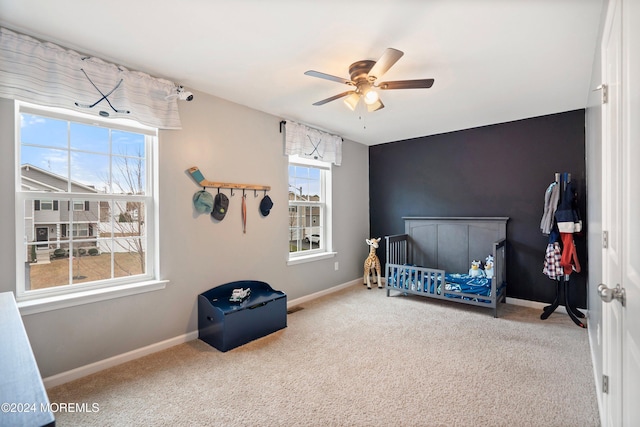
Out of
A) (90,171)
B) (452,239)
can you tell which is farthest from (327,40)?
(452,239)

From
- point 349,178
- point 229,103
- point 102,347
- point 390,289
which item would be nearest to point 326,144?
point 349,178

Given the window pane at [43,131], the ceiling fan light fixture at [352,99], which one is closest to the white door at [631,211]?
the ceiling fan light fixture at [352,99]

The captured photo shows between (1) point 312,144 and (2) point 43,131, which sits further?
(1) point 312,144

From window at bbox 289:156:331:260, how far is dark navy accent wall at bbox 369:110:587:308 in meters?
1.20

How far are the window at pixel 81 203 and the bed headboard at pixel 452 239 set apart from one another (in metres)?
3.50

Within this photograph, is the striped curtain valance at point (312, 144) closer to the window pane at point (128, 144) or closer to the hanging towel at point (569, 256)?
the window pane at point (128, 144)

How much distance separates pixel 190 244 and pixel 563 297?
4.15 meters

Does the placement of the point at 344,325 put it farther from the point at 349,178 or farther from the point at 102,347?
the point at 349,178

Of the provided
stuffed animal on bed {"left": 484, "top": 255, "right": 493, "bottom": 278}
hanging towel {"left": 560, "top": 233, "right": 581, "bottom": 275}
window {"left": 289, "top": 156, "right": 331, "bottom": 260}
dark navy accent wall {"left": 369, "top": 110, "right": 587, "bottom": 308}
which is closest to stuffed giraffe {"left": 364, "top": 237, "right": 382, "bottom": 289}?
dark navy accent wall {"left": 369, "top": 110, "right": 587, "bottom": 308}

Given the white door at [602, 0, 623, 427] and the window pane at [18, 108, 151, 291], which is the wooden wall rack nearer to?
the window pane at [18, 108, 151, 291]

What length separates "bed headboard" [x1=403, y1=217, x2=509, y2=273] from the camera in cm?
400

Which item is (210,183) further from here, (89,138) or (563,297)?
(563,297)

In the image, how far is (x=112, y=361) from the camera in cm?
235

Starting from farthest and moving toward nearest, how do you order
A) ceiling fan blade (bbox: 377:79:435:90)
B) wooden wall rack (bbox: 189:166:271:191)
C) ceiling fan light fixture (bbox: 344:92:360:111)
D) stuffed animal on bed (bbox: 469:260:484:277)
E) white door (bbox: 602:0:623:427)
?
stuffed animal on bed (bbox: 469:260:484:277)
wooden wall rack (bbox: 189:166:271:191)
ceiling fan light fixture (bbox: 344:92:360:111)
ceiling fan blade (bbox: 377:79:435:90)
white door (bbox: 602:0:623:427)
